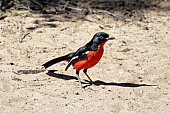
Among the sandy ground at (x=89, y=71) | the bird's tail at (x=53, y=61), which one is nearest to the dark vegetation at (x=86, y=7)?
the sandy ground at (x=89, y=71)

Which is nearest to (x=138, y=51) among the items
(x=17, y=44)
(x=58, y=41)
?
(x=58, y=41)

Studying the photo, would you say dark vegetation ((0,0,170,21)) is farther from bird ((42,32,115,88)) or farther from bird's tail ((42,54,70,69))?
bird ((42,32,115,88))

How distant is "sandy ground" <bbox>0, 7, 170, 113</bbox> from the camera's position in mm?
6887

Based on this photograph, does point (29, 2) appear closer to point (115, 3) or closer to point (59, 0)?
point (59, 0)

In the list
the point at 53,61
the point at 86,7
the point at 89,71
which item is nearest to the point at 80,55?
the point at 53,61

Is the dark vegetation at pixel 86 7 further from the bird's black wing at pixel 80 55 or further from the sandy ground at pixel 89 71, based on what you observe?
the bird's black wing at pixel 80 55

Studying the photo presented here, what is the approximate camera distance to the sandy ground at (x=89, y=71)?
6.89 metres

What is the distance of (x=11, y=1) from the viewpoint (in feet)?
35.9

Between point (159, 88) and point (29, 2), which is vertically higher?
point (29, 2)

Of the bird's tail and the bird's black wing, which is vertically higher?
the bird's black wing

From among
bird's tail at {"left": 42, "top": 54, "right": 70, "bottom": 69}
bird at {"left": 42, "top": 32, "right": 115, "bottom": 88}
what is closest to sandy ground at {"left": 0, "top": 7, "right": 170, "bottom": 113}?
bird's tail at {"left": 42, "top": 54, "right": 70, "bottom": 69}

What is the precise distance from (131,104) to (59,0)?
4.74 m

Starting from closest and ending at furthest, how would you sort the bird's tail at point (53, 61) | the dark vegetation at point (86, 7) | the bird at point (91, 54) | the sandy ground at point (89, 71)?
the sandy ground at point (89, 71)
the bird at point (91, 54)
the bird's tail at point (53, 61)
the dark vegetation at point (86, 7)

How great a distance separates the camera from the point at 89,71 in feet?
27.3
